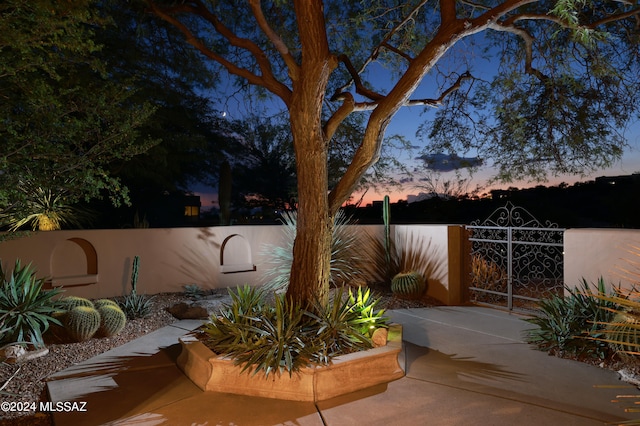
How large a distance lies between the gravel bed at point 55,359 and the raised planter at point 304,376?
56.0 inches

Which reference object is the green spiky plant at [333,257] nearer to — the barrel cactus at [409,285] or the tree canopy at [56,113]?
the barrel cactus at [409,285]

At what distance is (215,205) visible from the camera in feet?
94.8

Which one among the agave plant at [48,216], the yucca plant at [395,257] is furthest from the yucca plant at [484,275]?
the agave plant at [48,216]

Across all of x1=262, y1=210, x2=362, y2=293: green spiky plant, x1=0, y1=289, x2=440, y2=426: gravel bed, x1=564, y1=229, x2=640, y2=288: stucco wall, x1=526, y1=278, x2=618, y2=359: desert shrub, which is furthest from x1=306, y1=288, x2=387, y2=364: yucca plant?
x1=262, y1=210, x2=362, y2=293: green spiky plant

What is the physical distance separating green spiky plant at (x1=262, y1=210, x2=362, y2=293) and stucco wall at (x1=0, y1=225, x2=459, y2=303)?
34 cm

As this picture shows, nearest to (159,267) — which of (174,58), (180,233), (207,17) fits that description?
(180,233)

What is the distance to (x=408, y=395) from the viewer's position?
495 centimetres

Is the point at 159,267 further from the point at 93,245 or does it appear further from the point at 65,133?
the point at 65,133

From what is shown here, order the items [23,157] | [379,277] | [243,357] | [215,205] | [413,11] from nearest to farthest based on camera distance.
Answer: [243,357] → [23,157] → [413,11] → [379,277] → [215,205]

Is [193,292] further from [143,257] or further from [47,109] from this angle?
[47,109]

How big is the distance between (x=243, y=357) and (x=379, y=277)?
7.09 metres

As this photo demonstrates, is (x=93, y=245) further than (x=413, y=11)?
Yes

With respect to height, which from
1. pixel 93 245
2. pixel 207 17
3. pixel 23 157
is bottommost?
pixel 93 245

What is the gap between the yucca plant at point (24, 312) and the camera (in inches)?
248
